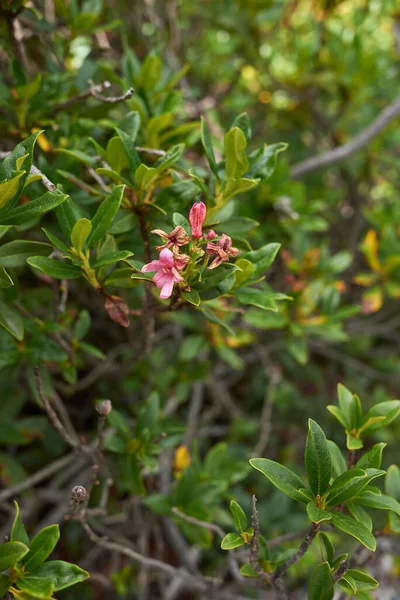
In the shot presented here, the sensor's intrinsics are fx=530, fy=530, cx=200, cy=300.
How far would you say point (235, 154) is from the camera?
0.99m

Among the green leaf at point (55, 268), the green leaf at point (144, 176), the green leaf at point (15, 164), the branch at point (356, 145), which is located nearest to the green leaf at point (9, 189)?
the green leaf at point (15, 164)

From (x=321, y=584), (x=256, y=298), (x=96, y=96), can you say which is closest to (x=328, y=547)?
(x=321, y=584)

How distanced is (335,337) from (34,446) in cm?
117

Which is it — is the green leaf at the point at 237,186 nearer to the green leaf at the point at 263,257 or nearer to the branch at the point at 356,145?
the green leaf at the point at 263,257

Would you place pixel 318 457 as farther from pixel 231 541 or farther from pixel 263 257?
pixel 263 257

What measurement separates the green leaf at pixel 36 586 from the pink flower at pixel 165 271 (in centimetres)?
49

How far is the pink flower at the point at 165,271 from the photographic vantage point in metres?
0.80

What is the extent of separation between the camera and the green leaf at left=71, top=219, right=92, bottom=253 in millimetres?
896

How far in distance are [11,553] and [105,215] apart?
1.87 feet

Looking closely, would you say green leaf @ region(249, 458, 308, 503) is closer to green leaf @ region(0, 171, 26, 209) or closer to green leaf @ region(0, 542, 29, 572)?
green leaf @ region(0, 542, 29, 572)

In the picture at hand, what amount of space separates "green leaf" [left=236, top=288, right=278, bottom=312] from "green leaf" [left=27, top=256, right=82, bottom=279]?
309 mm

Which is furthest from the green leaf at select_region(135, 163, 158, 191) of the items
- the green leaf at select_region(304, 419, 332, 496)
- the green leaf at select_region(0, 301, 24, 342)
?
the green leaf at select_region(304, 419, 332, 496)

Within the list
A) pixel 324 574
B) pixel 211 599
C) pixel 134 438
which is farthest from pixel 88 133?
pixel 211 599

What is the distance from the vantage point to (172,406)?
71.4 inches
